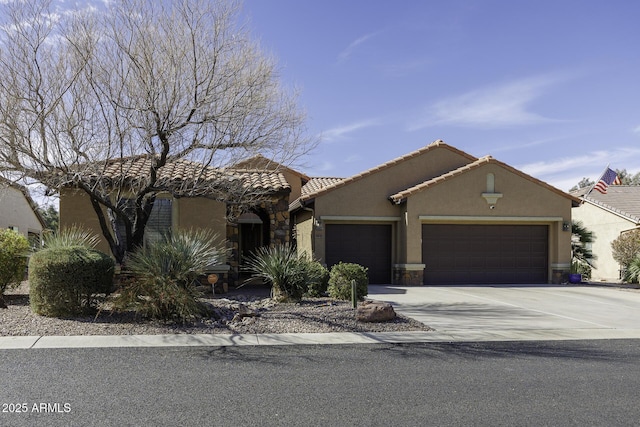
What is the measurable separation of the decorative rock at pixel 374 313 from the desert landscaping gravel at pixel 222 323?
0.31ft

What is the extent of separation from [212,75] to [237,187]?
2.92m

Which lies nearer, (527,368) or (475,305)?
(527,368)

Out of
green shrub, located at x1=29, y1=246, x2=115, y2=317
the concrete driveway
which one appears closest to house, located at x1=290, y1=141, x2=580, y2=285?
the concrete driveway

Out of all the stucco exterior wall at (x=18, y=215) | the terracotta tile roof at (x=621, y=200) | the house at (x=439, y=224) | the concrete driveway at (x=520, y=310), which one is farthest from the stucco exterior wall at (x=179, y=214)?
the terracotta tile roof at (x=621, y=200)

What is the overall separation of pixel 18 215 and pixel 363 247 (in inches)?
671

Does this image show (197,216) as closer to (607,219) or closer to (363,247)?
(363,247)

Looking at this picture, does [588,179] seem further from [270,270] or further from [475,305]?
[270,270]

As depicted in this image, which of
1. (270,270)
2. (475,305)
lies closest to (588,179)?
(475,305)

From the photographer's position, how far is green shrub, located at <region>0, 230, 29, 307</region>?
11.1 m

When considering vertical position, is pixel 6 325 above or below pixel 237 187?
below

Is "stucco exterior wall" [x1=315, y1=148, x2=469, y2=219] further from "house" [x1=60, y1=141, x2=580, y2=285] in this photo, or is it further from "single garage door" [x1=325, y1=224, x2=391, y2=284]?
"single garage door" [x1=325, y1=224, x2=391, y2=284]

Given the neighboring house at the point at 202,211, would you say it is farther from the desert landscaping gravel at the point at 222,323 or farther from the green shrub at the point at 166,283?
the desert landscaping gravel at the point at 222,323

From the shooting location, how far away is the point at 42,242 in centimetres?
1011

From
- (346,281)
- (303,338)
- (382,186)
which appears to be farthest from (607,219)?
(303,338)
